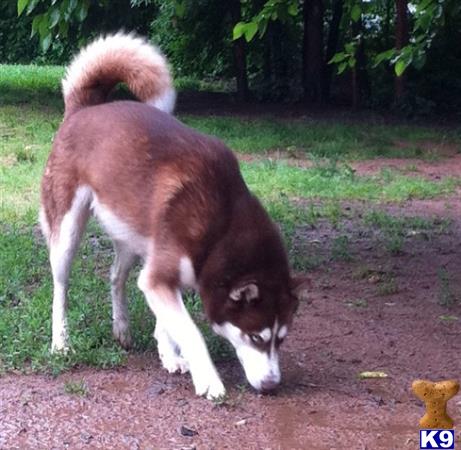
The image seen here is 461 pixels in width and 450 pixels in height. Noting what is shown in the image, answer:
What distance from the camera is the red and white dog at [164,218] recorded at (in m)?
4.46

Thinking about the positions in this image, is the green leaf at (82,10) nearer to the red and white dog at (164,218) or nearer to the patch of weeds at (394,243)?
the red and white dog at (164,218)

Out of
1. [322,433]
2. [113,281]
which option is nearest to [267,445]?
[322,433]

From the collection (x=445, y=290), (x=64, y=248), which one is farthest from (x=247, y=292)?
(x=445, y=290)

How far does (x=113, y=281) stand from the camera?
541 cm

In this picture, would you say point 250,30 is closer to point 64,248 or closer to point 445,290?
point 64,248

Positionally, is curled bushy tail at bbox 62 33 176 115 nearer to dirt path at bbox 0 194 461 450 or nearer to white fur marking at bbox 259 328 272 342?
dirt path at bbox 0 194 461 450

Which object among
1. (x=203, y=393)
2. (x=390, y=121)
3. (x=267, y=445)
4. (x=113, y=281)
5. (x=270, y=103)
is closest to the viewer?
(x=267, y=445)

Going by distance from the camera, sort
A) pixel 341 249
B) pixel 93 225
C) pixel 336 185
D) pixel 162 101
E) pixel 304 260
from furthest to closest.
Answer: pixel 336 185 < pixel 93 225 < pixel 341 249 < pixel 304 260 < pixel 162 101

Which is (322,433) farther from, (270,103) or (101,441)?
(270,103)

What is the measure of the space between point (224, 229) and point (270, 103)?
43.6 feet

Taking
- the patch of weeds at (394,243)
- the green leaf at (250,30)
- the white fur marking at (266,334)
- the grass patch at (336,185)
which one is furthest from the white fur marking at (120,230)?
the grass patch at (336,185)

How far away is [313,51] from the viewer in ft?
56.9

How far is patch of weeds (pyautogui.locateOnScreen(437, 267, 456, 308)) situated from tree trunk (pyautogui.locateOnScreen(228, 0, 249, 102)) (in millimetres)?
10966

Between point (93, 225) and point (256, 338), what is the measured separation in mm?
3833
